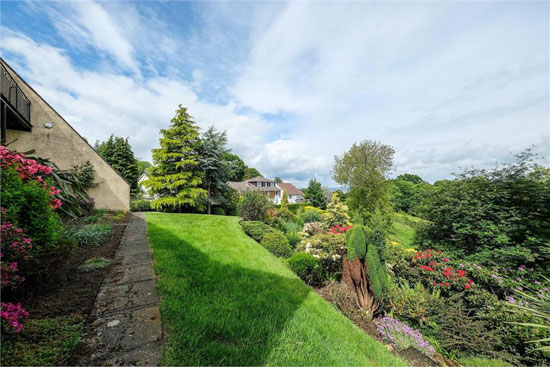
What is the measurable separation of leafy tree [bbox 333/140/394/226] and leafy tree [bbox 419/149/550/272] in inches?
304

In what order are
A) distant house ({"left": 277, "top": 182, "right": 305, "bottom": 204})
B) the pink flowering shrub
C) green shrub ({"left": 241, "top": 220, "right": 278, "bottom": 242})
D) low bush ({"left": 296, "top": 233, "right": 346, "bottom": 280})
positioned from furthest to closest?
distant house ({"left": 277, "top": 182, "right": 305, "bottom": 204}) → green shrub ({"left": 241, "top": 220, "right": 278, "bottom": 242}) → low bush ({"left": 296, "top": 233, "right": 346, "bottom": 280}) → the pink flowering shrub

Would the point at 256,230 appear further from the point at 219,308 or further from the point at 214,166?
the point at 214,166

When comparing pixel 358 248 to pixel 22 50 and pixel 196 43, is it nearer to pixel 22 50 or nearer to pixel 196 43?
pixel 196 43

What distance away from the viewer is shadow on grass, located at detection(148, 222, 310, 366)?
6.55 ft

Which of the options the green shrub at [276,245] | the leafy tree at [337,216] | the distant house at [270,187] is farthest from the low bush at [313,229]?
the distant house at [270,187]

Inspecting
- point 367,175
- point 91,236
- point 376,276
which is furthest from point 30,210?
point 367,175

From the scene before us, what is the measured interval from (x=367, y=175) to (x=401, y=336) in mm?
14987

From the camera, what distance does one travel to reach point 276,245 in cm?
722

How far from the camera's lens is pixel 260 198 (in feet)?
40.5

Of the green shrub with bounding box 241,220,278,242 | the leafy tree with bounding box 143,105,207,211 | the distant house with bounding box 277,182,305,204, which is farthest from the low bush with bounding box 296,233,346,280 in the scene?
the distant house with bounding box 277,182,305,204

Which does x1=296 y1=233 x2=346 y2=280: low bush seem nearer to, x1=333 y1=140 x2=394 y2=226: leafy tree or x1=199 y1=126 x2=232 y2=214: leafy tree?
x1=333 y1=140 x2=394 y2=226: leafy tree

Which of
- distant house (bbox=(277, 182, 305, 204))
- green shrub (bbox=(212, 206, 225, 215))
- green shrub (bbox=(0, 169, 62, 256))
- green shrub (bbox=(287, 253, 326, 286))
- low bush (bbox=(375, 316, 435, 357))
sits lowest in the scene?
low bush (bbox=(375, 316, 435, 357))

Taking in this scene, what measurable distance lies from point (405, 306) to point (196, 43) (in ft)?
29.5

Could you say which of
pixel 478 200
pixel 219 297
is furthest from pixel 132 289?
pixel 478 200
